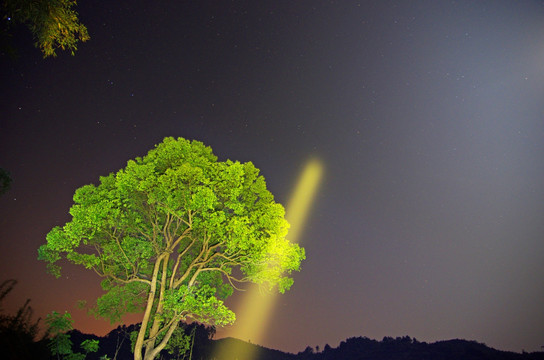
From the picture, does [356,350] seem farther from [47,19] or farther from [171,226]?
[47,19]

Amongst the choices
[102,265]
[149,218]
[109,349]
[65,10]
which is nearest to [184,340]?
[102,265]

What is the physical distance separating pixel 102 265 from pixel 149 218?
133 inches

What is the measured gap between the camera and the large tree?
1354 cm

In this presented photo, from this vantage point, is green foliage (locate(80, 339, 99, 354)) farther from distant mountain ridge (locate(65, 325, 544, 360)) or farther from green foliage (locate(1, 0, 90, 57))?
distant mountain ridge (locate(65, 325, 544, 360))

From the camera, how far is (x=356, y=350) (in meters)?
167

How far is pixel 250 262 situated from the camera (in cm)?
1520

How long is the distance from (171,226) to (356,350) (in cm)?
18026

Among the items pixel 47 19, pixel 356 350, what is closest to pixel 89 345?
pixel 47 19

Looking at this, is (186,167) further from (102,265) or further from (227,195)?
(102,265)

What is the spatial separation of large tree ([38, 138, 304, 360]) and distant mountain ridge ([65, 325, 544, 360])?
95218mm

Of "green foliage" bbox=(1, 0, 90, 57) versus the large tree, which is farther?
the large tree

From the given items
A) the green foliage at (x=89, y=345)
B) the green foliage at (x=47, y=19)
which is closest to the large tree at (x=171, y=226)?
the green foliage at (x=89, y=345)

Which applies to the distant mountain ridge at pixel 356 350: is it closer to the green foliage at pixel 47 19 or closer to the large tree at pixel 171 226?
the large tree at pixel 171 226

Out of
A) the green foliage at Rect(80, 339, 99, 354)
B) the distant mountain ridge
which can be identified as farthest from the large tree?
the distant mountain ridge
